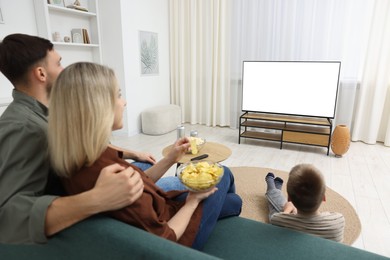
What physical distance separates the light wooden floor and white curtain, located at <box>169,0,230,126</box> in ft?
1.45

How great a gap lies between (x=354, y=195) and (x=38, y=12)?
3.83 meters

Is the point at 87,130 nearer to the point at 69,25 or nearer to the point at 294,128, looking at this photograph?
the point at 294,128

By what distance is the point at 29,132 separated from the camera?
0.85 m

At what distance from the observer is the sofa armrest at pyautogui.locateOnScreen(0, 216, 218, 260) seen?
69 centimetres

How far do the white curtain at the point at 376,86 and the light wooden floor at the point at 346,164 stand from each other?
211 millimetres

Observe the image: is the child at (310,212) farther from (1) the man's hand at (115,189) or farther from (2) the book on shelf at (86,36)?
(2) the book on shelf at (86,36)

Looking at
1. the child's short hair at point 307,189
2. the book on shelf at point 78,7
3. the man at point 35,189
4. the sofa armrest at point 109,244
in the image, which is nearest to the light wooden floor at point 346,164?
the child's short hair at point 307,189

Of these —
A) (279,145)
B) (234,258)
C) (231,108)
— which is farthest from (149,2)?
(234,258)

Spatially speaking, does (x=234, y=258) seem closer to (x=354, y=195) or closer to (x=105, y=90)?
(x=105, y=90)

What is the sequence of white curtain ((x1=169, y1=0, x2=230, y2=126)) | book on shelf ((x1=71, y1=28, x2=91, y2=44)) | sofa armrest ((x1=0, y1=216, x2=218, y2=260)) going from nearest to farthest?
sofa armrest ((x1=0, y1=216, x2=218, y2=260)), book on shelf ((x1=71, y1=28, x2=91, y2=44)), white curtain ((x1=169, y1=0, x2=230, y2=126))

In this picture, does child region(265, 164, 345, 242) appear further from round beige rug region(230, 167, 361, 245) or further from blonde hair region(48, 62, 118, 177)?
blonde hair region(48, 62, 118, 177)

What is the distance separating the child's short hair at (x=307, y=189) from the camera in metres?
1.23

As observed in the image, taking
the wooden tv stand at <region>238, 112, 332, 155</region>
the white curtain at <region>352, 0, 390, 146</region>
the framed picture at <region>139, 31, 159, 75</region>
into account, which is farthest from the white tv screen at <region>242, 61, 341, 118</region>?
the framed picture at <region>139, 31, 159, 75</region>

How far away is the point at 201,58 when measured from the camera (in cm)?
472
